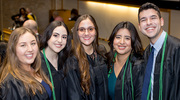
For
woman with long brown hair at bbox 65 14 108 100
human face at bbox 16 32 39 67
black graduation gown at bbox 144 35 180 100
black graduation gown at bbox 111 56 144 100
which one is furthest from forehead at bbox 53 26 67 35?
Result: black graduation gown at bbox 144 35 180 100

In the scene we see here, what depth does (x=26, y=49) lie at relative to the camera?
2.46 meters

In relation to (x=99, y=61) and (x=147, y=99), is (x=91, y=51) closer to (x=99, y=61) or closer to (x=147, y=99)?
(x=99, y=61)

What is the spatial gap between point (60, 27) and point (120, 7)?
5.54 m

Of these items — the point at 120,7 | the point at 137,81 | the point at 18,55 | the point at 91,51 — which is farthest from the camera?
the point at 120,7

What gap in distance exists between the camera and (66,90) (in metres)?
3.12

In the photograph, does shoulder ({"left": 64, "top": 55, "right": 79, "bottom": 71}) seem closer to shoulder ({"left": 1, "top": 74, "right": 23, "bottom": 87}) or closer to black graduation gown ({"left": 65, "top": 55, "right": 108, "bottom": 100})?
black graduation gown ({"left": 65, "top": 55, "right": 108, "bottom": 100})

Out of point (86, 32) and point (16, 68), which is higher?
point (86, 32)

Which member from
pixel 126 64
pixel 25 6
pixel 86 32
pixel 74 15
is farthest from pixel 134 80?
pixel 25 6

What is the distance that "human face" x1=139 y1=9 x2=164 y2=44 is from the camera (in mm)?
2719

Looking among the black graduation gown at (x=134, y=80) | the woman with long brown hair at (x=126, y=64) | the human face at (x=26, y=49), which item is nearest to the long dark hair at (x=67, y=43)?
the human face at (x=26, y=49)

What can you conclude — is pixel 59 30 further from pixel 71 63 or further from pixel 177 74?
pixel 177 74

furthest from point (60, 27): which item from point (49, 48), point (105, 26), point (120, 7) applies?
point (105, 26)

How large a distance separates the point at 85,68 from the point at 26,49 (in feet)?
2.92

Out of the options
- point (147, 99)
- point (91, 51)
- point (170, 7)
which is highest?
point (170, 7)
